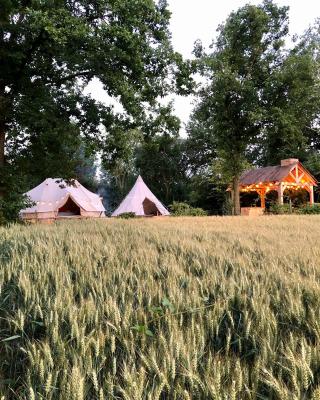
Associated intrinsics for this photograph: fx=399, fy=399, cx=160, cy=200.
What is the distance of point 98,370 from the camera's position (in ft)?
4.62

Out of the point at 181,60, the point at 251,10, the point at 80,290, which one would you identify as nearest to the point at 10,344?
the point at 80,290

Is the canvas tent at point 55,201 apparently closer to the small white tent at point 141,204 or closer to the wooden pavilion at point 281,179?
the small white tent at point 141,204

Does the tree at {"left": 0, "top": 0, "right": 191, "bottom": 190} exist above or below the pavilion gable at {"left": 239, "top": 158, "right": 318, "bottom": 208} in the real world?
above

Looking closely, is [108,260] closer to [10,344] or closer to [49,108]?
[10,344]

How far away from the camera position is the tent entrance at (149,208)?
39.4 metres

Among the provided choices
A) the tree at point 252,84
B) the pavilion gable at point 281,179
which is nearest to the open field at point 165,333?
the tree at point 252,84

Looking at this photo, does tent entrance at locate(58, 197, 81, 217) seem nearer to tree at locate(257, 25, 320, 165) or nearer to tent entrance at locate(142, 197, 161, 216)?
tent entrance at locate(142, 197, 161, 216)

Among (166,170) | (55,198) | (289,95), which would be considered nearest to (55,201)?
(55,198)

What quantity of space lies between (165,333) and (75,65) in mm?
14891

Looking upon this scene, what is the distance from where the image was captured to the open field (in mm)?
1256

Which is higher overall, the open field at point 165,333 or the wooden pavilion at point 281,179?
the wooden pavilion at point 281,179

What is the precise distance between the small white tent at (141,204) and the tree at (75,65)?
787 inches

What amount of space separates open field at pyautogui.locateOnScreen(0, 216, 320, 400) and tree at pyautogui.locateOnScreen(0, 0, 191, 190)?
11436mm

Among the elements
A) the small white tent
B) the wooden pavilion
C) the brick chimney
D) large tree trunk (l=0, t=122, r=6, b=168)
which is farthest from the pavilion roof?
large tree trunk (l=0, t=122, r=6, b=168)
